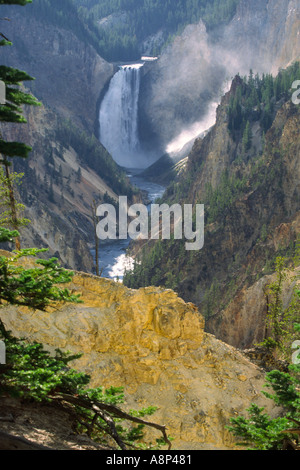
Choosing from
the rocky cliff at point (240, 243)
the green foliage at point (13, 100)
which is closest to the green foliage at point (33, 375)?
the green foliage at point (13, 100)

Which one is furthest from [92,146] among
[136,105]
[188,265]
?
[188,265]

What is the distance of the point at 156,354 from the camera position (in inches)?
945

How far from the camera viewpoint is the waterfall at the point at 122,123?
483 feet

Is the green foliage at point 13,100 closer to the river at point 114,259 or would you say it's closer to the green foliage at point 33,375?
the green foliage at point 33,375

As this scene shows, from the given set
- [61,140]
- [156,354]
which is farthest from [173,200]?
[156,354]

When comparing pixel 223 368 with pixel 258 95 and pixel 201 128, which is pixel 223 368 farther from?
pixel 201 128

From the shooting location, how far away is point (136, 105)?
14762cm

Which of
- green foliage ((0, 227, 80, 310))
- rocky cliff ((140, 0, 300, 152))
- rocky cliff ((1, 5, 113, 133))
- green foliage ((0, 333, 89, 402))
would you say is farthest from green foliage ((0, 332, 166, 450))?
rocky cliff ((1, 5, 113, 133))

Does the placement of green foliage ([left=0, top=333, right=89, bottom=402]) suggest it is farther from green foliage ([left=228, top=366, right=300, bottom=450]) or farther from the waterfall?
the waterfall

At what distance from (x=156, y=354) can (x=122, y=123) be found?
5053 inches

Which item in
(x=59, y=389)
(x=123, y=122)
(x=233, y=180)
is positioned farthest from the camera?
(x=123, y=122)

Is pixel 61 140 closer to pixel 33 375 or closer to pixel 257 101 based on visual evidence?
pixel 257 101

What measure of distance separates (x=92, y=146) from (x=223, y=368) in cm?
10048

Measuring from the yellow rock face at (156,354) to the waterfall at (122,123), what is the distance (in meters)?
124
